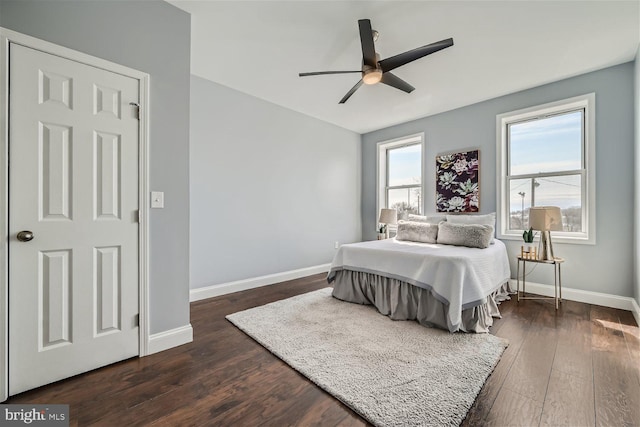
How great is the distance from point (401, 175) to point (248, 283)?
339 centimetres

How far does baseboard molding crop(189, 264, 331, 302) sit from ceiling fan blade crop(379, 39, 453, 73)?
3.03m

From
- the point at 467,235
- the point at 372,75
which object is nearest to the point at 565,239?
the point at 467,235

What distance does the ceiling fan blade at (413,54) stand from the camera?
209 cm

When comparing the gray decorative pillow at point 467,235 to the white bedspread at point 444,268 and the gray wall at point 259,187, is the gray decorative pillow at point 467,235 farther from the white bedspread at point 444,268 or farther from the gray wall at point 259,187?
the gray wall at point 259,187

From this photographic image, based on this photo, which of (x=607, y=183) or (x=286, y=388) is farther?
(x=607, y=183)

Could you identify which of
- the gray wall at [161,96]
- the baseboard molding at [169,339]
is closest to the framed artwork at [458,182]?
the gray wall at [161,96]

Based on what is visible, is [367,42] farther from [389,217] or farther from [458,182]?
[389,217]

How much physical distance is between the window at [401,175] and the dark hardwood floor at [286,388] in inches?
115

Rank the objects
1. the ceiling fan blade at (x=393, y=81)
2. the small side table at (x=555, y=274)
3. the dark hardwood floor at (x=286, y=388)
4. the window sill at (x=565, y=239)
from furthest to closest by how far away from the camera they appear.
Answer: the window sill at (x=565, y=239)
the small side table at (x=555, y=274)
the ceiling fan blade at (x=393, y=81)
the dark hardwood floor at (x=286, y=388)

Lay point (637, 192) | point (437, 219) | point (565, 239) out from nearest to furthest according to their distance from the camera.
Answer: point (637, 192) < point (565, 239) < point (437, 219)

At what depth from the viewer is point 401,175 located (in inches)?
203

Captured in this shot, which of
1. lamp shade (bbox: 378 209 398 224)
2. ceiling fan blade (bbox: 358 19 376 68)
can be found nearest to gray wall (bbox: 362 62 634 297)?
lamp shade (bbox: 378 209 398 224)

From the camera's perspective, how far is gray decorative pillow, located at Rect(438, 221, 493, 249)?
3.14 metres

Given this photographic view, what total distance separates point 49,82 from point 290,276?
337 centimetres
